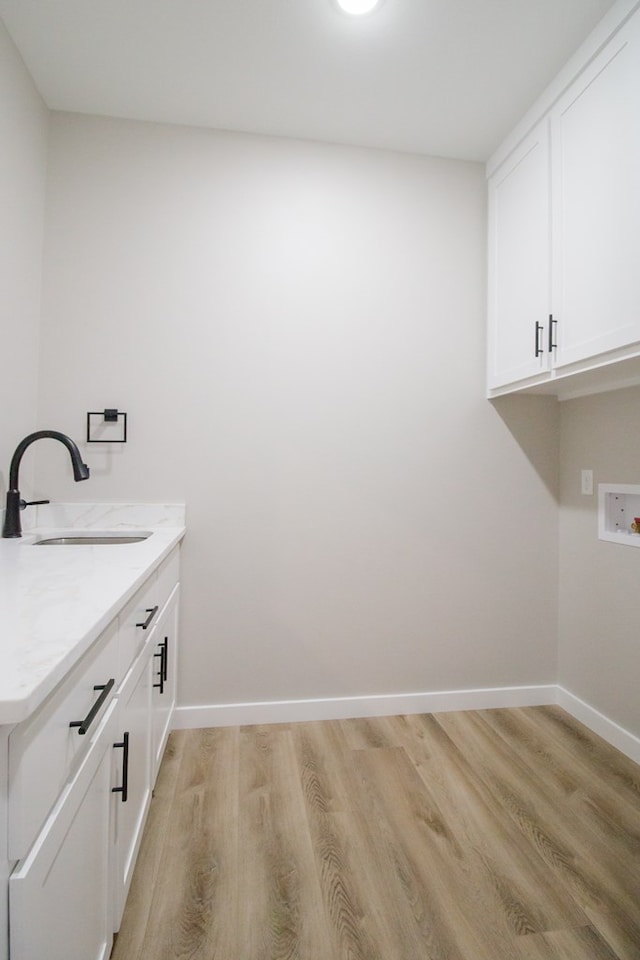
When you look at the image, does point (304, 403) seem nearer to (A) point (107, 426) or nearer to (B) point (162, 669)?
(A) point (107, 426)

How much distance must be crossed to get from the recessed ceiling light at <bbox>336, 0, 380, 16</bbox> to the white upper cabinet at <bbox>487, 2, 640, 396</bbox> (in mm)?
754

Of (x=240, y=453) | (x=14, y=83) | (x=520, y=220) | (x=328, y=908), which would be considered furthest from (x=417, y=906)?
(x=14, y=83)

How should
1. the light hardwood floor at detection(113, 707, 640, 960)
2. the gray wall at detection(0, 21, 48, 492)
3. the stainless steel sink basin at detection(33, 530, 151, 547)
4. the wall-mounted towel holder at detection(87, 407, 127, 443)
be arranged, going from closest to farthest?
the light hardwood floor at detection(113, 707, 640, 960), the gray wall at detection(0, 21, 48, 492), the stainless steel sink basin at detection(33, 530, 151, 547), the wall-mounted towel holder at detection(87, 407, 127, 443)

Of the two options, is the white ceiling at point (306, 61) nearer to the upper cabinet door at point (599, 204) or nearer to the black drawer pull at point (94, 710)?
the upper cabinet door at point (599, 204)

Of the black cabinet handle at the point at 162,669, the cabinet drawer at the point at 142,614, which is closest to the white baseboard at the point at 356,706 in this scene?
the black cabinet handle at the point at 162,669

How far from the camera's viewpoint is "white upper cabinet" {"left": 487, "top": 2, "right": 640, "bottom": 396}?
1.43m

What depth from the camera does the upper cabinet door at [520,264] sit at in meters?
1.82

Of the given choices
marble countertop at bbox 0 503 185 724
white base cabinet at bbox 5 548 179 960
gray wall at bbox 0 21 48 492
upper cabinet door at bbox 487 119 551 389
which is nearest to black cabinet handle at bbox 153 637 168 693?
white base cabinet at bbox 5 548 179 960

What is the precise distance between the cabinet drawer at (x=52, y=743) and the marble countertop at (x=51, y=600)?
0.05 metres

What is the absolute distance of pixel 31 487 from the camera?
1.89m

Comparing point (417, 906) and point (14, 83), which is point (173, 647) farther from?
point (14, 83)

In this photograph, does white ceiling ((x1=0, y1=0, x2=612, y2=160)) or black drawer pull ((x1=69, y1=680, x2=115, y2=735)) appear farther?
white ceiling ((x1=0, y1=0, x2=612, y2=160))

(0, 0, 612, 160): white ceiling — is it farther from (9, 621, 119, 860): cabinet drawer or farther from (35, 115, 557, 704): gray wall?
(9, 621, 119, 860): cabinet drawer

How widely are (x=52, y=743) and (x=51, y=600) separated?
30cm
